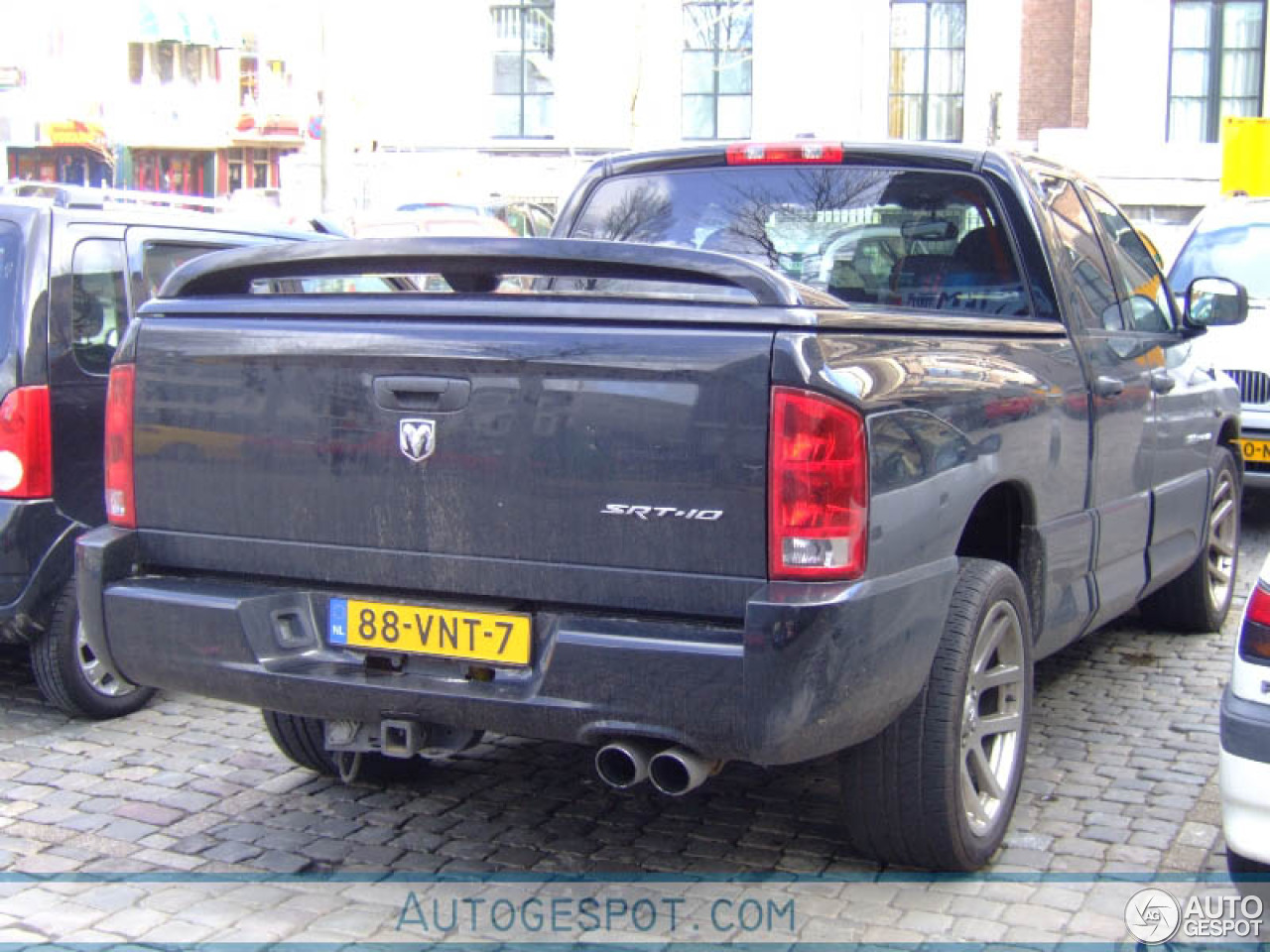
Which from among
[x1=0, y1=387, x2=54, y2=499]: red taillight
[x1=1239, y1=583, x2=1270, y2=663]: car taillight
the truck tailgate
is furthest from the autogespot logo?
[x1=0, y1=387, x2=54, y2=499]: red taillight

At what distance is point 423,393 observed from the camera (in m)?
3.77

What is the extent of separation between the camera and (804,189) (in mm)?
5289

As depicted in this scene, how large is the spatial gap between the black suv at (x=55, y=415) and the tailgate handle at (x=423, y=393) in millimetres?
2029

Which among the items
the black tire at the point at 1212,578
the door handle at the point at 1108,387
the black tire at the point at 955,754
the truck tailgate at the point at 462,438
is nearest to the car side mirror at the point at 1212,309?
the black tire at the point at 1212,578

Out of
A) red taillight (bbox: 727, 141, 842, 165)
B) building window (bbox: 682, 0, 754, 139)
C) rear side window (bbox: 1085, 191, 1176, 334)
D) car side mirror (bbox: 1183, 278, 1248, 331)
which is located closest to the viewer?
red taillight (bbox: 727, 141, 842, 165)

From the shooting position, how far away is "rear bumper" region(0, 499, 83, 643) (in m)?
5.28

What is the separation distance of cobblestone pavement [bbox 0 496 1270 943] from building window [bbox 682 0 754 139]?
95.2ft

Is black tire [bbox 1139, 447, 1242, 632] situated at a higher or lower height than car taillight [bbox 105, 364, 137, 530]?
lower

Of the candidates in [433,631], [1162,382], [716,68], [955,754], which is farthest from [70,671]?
[716,68]

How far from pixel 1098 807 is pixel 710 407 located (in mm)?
2105

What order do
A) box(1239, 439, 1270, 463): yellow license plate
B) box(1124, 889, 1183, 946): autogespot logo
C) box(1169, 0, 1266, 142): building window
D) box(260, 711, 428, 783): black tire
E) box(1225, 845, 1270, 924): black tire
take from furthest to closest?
1. box(1169, 0, 1266, 142): building window
2. box(1239, 439, 1270, 463): yellow license plate
3. box(260, 711, 428, 783): black tire
4. box(1124, 889, 1183, 946): autogespot logo
5. box(1225, 845, 1270, 924): black tire

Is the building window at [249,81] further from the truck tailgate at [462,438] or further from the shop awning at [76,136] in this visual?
the truck tailgate at [462,438]

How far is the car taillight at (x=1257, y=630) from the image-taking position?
3.60 m

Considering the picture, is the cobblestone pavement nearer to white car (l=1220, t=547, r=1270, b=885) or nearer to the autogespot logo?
the autogespot logo
